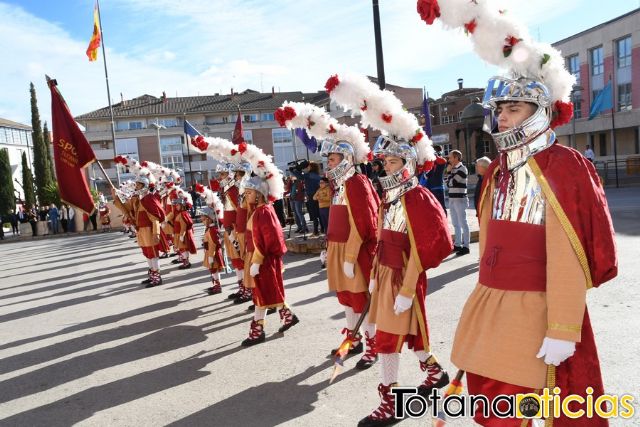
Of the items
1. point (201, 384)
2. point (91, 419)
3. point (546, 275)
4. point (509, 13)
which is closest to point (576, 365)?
point (546, 275)

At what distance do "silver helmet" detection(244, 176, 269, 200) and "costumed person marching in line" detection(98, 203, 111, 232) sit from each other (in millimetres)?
22858

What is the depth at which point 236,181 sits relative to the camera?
8125 mm

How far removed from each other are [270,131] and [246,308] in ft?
175

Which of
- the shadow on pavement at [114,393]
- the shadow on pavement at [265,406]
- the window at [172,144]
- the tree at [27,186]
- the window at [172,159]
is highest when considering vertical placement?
the window at [172,144]

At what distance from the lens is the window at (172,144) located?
5869 centimetres

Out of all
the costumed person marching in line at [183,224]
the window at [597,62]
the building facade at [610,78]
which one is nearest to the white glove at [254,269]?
the costumed person marching in line at [183,224]

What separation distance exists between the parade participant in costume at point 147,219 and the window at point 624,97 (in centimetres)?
3765

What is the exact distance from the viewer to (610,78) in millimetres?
33906

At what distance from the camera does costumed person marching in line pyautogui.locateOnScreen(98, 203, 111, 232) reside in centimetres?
2656

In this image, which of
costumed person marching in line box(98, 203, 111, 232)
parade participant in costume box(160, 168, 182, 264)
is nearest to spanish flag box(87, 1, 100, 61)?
costumed person marching in line box(98, 203, 111, 232)

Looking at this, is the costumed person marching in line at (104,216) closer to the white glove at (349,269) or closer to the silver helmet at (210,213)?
the silver helmet at (210,213)

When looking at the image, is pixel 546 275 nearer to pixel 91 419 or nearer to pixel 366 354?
pixel 366 354

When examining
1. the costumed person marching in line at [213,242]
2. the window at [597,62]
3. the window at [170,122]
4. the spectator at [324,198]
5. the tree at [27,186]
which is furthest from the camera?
the window at [170,122]

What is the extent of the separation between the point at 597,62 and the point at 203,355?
42.4 meters
